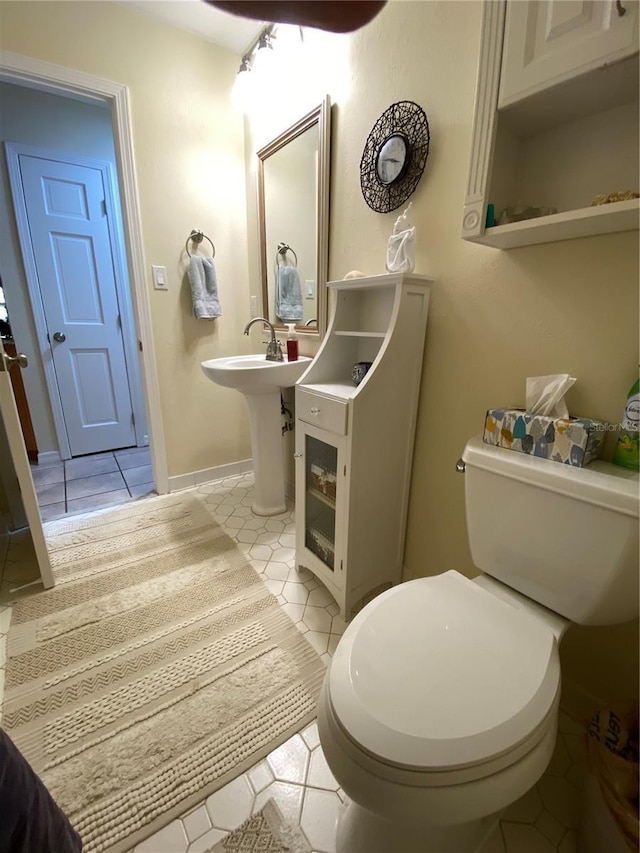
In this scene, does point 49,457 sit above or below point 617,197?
below

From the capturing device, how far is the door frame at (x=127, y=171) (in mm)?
1571

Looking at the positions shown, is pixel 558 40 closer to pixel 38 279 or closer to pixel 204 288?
pixel 204 288

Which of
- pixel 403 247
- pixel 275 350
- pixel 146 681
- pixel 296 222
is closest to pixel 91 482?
pixel 275 350

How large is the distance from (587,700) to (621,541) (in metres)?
0.61

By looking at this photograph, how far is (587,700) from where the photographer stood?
0.99 meters

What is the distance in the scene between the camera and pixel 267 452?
1934 millimetres

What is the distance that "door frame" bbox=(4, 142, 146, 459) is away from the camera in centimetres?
232

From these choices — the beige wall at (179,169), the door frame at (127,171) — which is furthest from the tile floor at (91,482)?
the beige wall at (179,169)

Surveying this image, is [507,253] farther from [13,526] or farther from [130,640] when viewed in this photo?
[13,526]

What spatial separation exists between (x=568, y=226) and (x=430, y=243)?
0.47 m

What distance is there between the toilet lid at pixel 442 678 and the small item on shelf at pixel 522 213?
910 mm

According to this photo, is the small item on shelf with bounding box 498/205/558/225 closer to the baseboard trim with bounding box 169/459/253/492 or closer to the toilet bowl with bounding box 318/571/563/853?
the toilet bowl with bounding box 318/571/563/853

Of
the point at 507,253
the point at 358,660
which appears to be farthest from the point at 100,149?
the point at 358,660

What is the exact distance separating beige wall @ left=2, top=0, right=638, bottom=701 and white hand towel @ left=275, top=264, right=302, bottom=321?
320mm
